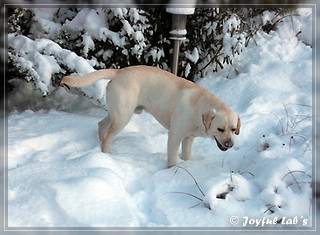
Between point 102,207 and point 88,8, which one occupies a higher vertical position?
point 88,8

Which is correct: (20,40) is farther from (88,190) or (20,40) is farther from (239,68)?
(239,68)

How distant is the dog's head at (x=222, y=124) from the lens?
11.3 ft

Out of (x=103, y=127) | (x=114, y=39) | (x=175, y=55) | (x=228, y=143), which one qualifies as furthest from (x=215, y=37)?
(x=228, y=143)

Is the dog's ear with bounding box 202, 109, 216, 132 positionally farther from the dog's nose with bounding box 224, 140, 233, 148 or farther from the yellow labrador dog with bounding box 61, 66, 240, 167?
the dog's nose with bounding box 224, 140, 233, 148

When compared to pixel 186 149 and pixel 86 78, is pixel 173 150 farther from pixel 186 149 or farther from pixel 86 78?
pixel 86 78

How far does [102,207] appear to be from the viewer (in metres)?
2.97

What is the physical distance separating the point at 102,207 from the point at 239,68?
3.13 m

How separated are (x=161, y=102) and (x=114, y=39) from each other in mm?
1329

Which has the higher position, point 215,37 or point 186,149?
point 215,37

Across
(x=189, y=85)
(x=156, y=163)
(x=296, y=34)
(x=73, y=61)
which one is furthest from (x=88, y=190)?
(x=296, y=34)

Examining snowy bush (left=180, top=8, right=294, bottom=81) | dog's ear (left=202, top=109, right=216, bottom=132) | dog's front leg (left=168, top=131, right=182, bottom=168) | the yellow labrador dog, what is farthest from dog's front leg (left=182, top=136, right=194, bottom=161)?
snowy bush (left=180, top=8, right=294, bottom=81)

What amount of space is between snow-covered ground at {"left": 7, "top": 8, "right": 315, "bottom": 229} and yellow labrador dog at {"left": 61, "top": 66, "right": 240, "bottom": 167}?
0.22 m

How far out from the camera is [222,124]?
3445 mm

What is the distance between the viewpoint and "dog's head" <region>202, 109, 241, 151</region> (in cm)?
345
